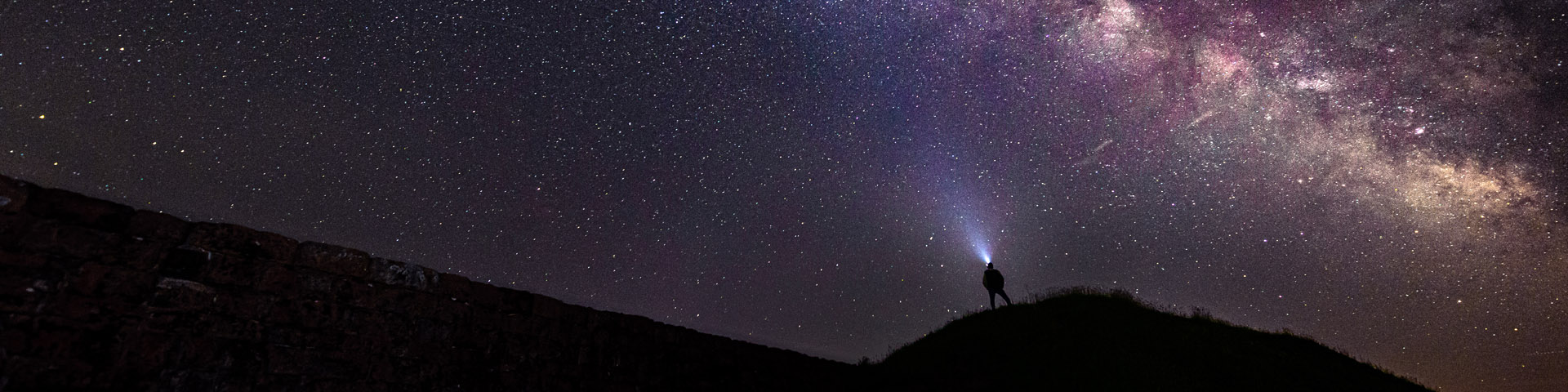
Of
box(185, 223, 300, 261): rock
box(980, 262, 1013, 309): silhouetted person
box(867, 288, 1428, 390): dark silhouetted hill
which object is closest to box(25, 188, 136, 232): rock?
box(185, 223, 300, 261): rock

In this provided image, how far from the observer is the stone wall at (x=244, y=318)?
2830mm

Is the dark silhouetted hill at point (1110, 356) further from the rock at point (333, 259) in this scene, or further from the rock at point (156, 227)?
the rock at point (156, 227)

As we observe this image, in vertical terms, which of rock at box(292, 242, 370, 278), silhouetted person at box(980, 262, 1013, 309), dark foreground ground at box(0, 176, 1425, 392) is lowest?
dark foreground ground at box(0, 176, 1425, 392)

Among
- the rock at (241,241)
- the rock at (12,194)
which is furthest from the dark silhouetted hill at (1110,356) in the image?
the rock at (12,194)

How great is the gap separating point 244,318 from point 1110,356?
10612mm

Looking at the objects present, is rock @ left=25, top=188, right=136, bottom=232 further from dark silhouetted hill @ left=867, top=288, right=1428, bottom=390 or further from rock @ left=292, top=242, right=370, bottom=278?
dark silhouetted hill @ left=867, top=288, right=1428, bottom=390

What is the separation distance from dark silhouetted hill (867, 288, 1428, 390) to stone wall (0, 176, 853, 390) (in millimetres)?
4956

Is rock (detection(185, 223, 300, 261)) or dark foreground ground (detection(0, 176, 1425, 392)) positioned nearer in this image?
dark foreground ground (detection(0, 176, 1425, 392))

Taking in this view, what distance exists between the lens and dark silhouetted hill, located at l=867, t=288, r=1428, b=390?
898 centimetres

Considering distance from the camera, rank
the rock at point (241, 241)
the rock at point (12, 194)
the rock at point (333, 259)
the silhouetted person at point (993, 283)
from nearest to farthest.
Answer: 1. the rock at point (12, 194)
2. the rock at point (241, 241)
3. the rock at point (333, 259)
4. the silhouetted person at point (993, 283)

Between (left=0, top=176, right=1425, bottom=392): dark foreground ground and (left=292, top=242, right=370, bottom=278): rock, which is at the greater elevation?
(left=292, top=242, right=370, bottom=278): rock

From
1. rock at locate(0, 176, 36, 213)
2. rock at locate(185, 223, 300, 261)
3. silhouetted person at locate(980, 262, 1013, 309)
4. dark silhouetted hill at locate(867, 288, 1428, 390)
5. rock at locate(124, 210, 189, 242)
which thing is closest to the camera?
rock at locate(0, 176, 36, 213)

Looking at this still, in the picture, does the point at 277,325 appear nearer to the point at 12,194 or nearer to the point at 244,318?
the point at 244,318

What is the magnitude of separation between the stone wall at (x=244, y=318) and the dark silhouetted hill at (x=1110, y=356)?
496 centimetres
